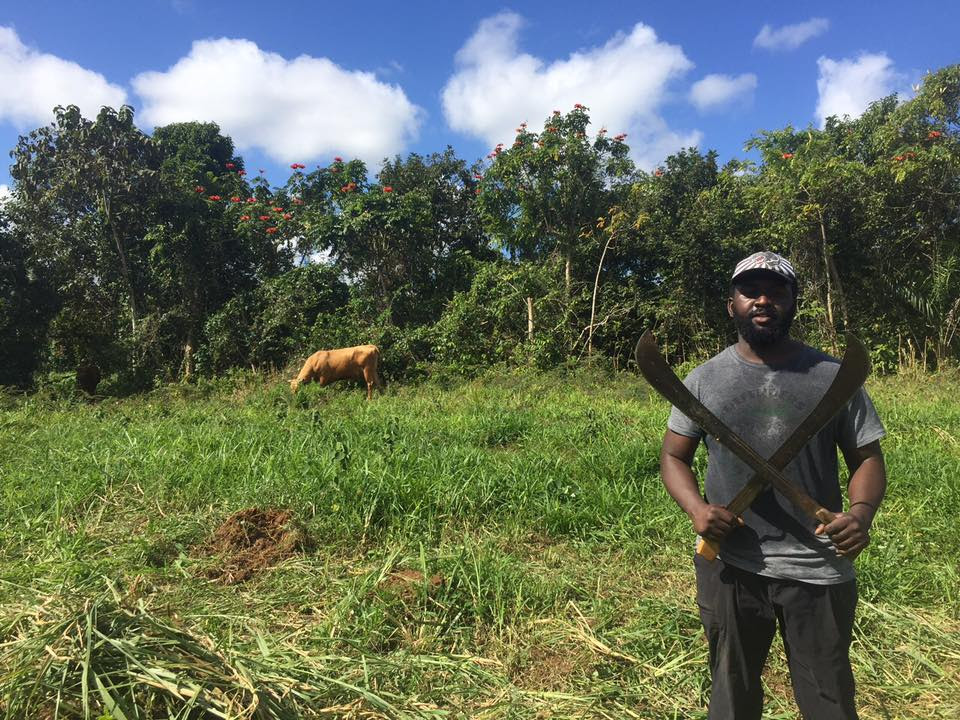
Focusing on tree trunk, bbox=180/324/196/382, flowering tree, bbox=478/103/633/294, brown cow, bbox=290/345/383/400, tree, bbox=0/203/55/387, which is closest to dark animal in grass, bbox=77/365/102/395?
tree, bbox=0/203/55/387

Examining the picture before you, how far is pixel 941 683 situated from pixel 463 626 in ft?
6.01

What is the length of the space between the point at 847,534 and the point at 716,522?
281 mm

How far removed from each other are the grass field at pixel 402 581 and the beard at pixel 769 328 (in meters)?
1.37

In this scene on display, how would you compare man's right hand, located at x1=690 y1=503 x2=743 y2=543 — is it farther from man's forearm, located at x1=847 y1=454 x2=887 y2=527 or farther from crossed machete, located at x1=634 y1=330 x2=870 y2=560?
man's forearm, located at x1=847 y1=454 x2=887 y2=527

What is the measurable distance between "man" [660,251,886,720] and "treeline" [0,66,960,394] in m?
8.98

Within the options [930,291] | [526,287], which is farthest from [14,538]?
[930,291]

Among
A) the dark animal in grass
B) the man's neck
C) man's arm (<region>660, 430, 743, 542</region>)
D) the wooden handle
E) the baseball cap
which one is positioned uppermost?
the dark animal in grass

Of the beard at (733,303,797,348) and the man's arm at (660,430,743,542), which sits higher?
the beard at (733,303,797,348)

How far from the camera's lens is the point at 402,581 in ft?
9.11

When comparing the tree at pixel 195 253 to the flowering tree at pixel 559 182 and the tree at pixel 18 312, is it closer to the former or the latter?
the tree at pixel 18 312

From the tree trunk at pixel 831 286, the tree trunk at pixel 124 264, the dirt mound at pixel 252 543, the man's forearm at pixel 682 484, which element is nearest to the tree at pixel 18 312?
the tree trunk at pixel 124 264

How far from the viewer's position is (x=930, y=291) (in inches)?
362

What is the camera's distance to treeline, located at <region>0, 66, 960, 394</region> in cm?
952

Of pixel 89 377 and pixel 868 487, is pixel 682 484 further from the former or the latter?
pixel 89 377
